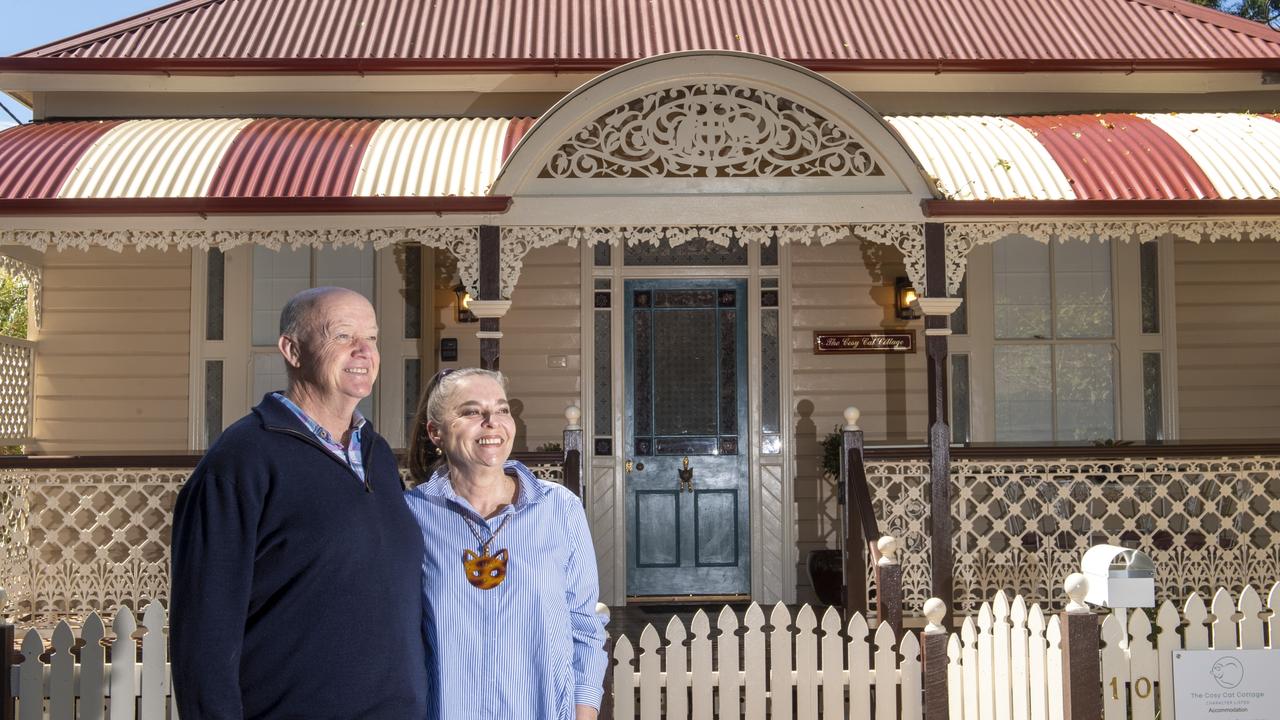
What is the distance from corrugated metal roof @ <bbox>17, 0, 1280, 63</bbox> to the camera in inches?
391

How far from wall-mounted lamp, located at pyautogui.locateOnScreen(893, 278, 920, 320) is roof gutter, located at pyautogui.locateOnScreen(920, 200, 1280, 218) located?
2.11m

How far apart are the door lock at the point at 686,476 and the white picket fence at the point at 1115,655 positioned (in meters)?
4.68

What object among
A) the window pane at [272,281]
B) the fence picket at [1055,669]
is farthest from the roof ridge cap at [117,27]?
the fence picket at [1055,669]

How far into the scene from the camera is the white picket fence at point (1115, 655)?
478 centimetres

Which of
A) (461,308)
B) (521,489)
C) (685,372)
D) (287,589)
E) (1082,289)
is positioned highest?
(1082,289)

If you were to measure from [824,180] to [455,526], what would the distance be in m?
5.15

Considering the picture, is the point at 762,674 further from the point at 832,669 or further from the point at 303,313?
the point at 303,313

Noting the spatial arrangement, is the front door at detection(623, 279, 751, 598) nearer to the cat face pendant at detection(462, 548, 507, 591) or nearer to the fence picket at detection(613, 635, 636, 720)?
the fence picket at detection(613, 635, 636, 720)

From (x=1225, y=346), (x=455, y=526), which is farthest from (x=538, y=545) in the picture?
(x=1225, y=346)

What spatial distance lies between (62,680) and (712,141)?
4.88 m

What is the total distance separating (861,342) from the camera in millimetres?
9766

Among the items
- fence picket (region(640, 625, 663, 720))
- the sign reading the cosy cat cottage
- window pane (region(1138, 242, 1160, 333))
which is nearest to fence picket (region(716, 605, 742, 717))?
fence picket (region(640, 625, 663, 720))

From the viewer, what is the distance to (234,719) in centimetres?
256

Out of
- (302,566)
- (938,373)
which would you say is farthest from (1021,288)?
(302,566)
